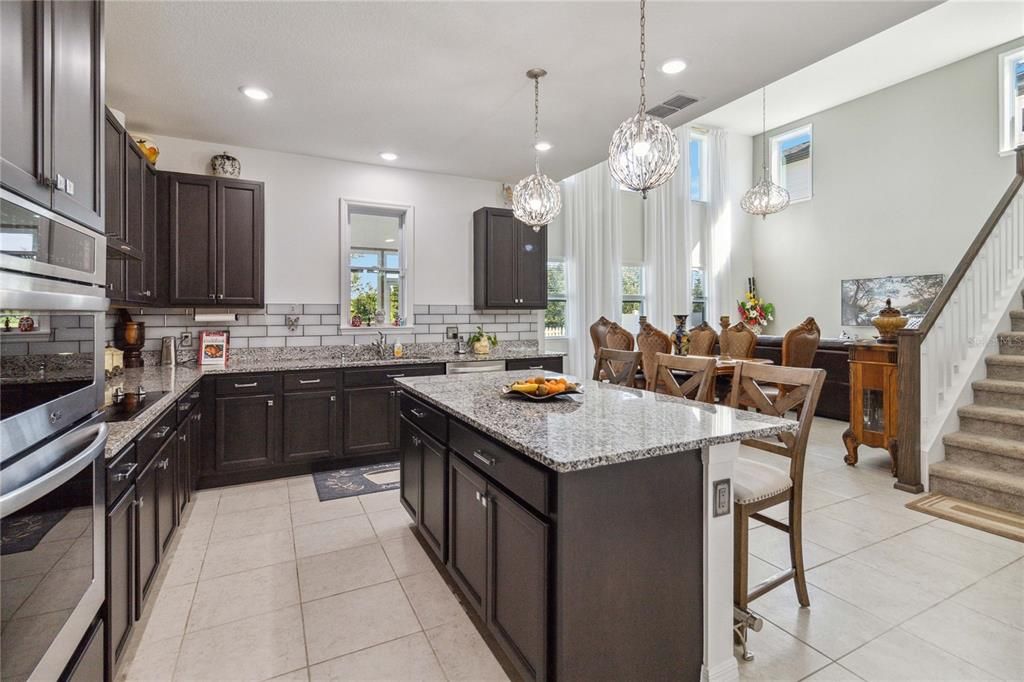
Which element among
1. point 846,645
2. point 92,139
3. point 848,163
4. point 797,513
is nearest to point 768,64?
point 797,513

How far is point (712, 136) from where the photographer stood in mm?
8469

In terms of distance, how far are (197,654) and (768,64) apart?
429 centimetres

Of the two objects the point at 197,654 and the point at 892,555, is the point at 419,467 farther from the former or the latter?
the point at 892,555

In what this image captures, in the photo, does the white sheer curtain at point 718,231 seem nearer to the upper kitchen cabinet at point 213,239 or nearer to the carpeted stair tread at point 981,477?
the carpeted stair tread at point 981,477

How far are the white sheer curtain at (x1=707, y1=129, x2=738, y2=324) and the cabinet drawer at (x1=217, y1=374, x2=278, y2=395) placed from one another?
712 centimetres

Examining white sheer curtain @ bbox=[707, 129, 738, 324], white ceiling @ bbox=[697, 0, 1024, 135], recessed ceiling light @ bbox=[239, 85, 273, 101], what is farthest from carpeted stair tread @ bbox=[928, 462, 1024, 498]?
recessed ceiling light @ bbox=[239, 85, 273, 101]

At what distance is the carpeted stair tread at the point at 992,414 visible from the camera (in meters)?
3.49

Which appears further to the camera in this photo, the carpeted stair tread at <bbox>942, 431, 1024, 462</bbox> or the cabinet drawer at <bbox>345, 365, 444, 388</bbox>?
the cabinet drawer at <bbox>345, 365, 444, 388</bbox>

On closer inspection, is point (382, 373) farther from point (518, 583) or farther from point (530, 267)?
point (518, 583)

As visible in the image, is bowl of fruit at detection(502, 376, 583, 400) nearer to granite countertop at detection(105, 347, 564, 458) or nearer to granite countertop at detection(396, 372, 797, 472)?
granite countertop at detection(396, 372, 797, 472)

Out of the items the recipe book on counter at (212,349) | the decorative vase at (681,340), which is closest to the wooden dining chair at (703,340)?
the decorative vase at (681,340)

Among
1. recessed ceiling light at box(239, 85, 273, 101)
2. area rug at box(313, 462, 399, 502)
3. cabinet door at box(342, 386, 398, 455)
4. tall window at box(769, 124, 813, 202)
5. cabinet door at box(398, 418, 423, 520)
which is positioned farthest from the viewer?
tall window at box(769, 124, 813, 202)

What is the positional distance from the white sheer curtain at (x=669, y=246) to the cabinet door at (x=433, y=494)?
5.77 meters

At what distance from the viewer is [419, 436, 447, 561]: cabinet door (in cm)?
236
